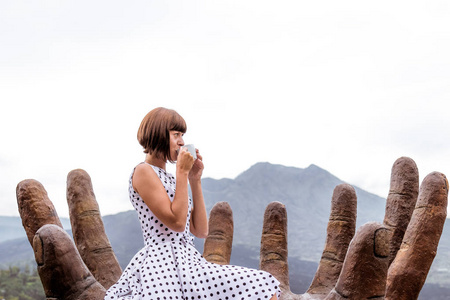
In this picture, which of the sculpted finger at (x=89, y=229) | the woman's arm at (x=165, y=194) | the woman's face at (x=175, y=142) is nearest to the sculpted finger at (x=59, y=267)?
the woman's arm at (x=165, y=194)

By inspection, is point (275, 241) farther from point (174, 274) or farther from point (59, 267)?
point (59, 267)

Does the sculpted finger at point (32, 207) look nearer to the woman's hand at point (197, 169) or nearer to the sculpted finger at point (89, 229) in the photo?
the sculpted finger at point (89, 229)

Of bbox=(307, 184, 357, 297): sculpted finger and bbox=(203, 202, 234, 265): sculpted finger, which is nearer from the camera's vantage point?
bbox=(307, 184, 357, 297): sculpted finger

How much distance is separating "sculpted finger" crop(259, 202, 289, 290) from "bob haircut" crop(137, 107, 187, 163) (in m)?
2.12

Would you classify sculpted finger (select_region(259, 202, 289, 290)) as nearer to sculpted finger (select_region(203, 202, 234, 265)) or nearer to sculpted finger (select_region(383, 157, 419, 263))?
sculpted finger (select_region(203, 202, 234, 265))

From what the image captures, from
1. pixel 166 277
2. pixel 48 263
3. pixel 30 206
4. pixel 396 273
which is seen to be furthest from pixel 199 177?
pixel 396 273

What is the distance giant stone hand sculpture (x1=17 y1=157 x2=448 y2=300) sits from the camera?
10.3 feet

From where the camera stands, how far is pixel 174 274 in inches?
110

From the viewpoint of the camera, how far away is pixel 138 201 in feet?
9.71

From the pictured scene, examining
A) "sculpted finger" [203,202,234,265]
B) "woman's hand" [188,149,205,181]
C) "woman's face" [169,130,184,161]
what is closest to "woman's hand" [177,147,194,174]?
"woman's face" [169,130,184,161]

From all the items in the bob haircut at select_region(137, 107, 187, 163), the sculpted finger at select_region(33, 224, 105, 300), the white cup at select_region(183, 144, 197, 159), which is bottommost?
the sculpted finger at select_region(33, 224, 105, 300)

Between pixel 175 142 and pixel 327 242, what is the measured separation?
2.48m

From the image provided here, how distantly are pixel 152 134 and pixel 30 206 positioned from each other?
1.60 meters

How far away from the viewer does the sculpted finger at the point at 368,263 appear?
3.10 m
